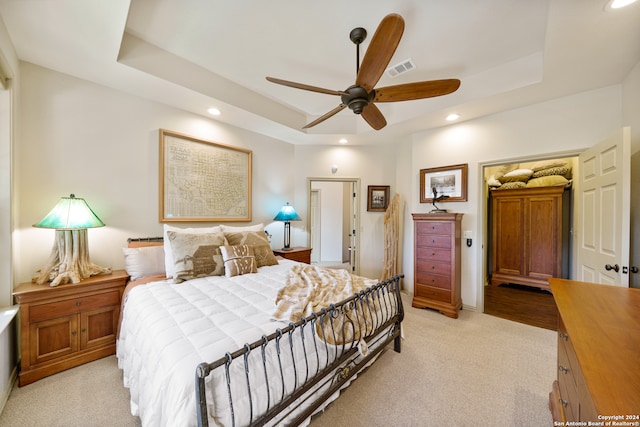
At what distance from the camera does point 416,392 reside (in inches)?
70.9

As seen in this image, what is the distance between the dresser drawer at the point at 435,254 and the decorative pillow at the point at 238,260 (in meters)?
2.36

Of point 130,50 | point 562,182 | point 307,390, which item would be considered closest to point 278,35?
point 130,50

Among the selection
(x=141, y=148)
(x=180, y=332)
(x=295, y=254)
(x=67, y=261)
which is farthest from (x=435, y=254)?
(x=67, y=261)

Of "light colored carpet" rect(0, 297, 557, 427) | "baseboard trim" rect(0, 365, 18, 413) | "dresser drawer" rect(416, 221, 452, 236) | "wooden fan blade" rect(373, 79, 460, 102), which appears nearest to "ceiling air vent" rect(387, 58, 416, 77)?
"wooden fan blade" rect(373, 79, 460, 102)

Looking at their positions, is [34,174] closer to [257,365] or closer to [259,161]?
[259,161]

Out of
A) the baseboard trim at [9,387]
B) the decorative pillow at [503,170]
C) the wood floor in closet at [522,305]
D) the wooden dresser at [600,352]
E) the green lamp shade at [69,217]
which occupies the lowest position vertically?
the wood floor in closet at [522,305]

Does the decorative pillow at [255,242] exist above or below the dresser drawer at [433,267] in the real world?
above

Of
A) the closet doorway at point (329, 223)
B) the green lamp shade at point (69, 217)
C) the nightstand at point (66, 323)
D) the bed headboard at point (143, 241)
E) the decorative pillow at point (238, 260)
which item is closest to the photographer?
the nightstand at point (66, 323)

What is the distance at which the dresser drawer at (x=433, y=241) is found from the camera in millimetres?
3184

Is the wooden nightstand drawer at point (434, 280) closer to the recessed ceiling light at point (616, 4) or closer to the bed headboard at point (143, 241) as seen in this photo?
the recessed ceiling light at point (616, 4)

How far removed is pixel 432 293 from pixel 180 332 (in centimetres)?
316

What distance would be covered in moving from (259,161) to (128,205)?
74.5 inches

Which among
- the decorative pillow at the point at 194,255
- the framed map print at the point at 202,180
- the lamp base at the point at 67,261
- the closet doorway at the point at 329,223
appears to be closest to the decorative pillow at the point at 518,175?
the closet doorway at the point at 329,223

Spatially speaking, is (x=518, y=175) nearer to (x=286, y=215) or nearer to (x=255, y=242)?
(x=286, y=215)
